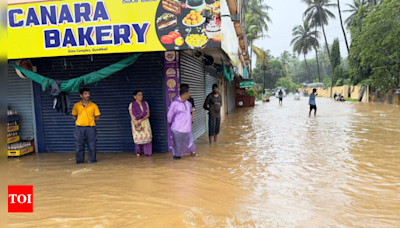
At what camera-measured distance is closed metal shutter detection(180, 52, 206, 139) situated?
7.81 metres

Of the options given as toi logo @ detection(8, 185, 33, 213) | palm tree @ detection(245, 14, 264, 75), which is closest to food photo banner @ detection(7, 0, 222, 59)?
toi logo @ detection(8, 185, 33, 213)

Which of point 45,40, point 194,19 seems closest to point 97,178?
point 45,40

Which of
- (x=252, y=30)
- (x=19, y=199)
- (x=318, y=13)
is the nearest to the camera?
Result: (x=19, y=199)

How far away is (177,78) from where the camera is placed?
6.89 meters

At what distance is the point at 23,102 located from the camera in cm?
761

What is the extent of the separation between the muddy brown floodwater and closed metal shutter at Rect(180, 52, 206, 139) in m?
1.93

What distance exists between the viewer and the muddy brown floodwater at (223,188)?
11.4 ft

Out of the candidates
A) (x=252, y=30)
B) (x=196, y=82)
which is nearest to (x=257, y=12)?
(x=252, y=30)

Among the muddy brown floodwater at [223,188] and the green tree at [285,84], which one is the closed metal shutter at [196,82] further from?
the green tree at [285,84]

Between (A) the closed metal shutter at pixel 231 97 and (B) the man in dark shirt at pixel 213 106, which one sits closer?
(B) the man in dark shirt at pixel 213 106

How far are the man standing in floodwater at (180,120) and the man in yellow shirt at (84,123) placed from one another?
167cm

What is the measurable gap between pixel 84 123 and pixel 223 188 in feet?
11.0

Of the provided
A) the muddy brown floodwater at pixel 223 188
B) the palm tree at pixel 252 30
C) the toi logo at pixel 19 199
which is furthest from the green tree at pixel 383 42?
the toi logo at pixel 19 199

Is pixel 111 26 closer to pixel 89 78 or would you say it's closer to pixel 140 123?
pixel 89 78
